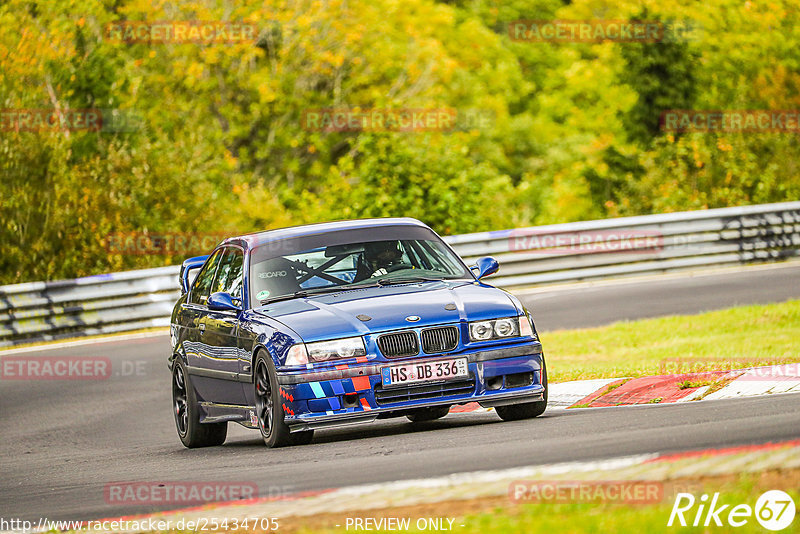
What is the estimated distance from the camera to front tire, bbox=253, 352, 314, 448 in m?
9.34

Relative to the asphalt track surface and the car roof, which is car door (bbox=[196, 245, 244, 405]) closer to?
the car roof

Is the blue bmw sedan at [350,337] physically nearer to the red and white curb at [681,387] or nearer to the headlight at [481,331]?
the headlight at [481,331]

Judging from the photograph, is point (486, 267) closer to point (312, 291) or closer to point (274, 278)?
point (312, 291)

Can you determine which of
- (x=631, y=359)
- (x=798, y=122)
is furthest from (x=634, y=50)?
(x=631, y=359)

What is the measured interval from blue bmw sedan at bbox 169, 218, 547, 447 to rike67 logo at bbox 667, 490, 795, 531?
3.96 m

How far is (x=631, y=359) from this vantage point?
13.8 meters

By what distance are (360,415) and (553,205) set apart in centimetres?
4029

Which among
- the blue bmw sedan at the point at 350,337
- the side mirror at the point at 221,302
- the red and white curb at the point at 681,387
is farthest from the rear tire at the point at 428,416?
the side mirror at the point at 221,302

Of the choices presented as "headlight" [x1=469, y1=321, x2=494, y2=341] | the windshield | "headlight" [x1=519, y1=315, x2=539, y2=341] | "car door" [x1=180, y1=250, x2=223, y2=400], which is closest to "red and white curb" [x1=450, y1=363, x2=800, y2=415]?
"headlight" [x1=519, y1=315, x2=539, y2=341]

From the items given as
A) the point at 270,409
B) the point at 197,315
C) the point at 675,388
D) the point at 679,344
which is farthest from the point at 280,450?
the point at 679,344

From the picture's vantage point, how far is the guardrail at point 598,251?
22062 millimetres

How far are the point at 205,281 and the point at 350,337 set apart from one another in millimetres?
2885

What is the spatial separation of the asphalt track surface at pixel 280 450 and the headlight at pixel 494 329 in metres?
0.65

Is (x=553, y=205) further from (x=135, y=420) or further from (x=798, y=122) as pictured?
(x=135, y=420)
